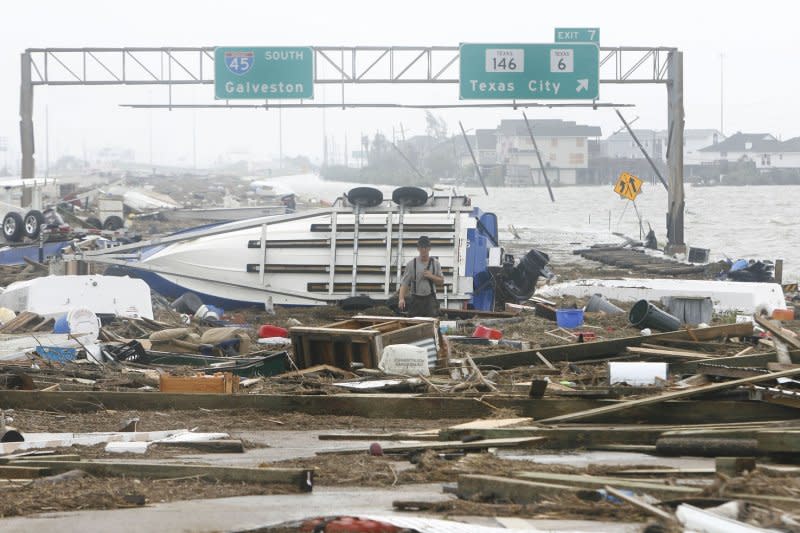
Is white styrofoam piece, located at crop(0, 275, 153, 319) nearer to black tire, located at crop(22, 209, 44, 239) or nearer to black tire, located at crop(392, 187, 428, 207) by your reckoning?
black tire, located at crop(392, 187, 428, 207)

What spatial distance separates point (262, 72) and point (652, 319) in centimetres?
1904

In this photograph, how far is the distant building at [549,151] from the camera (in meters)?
145

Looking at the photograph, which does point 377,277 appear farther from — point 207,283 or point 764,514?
point 764,514

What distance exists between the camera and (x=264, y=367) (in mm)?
12773

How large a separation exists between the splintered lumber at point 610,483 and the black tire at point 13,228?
2590cm

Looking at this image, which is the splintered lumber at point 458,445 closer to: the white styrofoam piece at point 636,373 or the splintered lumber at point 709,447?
the splintered lumber at point 709,447

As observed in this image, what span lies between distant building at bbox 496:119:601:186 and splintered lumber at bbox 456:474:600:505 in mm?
137095

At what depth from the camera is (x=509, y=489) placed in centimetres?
641

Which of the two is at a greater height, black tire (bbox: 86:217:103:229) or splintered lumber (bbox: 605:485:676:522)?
black tire (bbox: 86:217:103:229)

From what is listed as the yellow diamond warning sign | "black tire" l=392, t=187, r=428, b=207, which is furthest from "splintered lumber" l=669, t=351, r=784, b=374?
the yellow diamond warning sign

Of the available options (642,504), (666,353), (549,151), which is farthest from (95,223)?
(549,151)

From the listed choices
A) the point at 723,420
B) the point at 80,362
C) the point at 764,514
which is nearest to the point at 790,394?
the point at 723,420

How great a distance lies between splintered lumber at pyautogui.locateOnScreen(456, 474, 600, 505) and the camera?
6.29m

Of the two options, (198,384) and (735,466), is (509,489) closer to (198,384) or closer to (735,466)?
(735,466)
